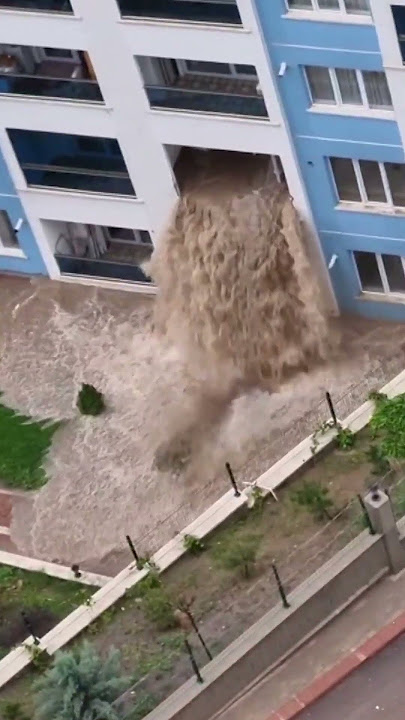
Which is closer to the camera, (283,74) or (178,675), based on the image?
(178,675)

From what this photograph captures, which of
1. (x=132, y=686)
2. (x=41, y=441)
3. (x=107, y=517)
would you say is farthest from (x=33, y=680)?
(x=41, y=441)

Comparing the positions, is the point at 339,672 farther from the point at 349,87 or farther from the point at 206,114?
the point at 206,114

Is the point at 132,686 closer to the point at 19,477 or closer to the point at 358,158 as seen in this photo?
the point at 19,477

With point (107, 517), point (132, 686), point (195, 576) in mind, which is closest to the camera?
point (132, 686)

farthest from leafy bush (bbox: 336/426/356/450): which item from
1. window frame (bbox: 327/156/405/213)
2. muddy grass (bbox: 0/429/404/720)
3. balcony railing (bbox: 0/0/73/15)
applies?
balcony railing (bbox: 0/0/73/15)

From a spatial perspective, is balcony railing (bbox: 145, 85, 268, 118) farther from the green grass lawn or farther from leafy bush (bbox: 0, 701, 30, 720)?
leafy bush (bbox: 0, 701, 30, 720)

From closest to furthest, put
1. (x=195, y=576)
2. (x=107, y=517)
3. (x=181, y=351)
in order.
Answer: (x=195, y=576) < (x=107, y=517) < (x=181, y=351)

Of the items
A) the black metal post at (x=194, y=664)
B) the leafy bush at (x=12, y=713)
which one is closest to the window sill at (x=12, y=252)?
the leafy bush at (x=12, y=713)
